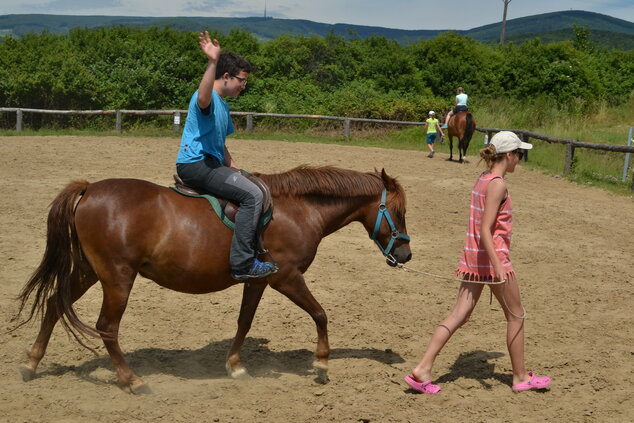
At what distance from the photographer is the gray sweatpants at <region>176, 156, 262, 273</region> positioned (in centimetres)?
518

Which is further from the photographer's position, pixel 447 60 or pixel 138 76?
pixel 447 60

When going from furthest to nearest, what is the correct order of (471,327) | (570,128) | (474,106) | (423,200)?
(474,106) < (570,128) < (423,200) < (471,327)

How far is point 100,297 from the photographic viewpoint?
288 inches

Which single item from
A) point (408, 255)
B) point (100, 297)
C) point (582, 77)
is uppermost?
point (582, 77)

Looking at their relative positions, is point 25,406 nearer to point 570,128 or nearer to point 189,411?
point 189,411

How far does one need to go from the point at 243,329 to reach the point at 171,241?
1028 mm

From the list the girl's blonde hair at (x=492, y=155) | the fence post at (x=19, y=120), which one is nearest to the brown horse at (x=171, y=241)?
the girl's blonde hair at (x=492, y=155)

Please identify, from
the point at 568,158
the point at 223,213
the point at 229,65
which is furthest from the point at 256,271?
the point at 568,158

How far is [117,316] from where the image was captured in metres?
5.12

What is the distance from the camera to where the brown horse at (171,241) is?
200 inches

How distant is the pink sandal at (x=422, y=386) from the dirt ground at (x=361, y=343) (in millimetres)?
51

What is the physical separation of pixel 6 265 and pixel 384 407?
206 inches

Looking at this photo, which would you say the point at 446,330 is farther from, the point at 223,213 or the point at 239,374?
the point at 223,213

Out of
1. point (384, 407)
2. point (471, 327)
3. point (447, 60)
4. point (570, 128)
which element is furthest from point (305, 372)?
point (447, 60)
